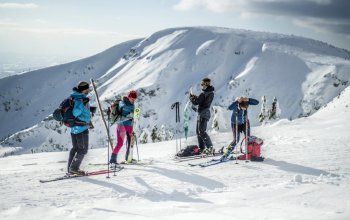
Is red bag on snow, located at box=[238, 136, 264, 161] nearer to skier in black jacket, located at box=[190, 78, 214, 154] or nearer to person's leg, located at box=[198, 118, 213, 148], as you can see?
person's leg, located at box=[198, 118, 213, 148]

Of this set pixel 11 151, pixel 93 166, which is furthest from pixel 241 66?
pixel 93 166

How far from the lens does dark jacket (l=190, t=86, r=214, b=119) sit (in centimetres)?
1125

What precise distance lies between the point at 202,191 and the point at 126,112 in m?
4.06

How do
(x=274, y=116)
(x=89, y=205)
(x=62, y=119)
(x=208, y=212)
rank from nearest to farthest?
(x=208, y=212), (x=89, y=205), (x=62, y=119), (x=274, y=116)

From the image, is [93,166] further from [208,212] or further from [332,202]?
[332,202]

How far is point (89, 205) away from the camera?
670cm

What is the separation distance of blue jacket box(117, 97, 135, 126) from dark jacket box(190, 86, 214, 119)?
2099mm

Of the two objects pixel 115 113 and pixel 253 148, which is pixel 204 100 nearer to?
pixel 253 148

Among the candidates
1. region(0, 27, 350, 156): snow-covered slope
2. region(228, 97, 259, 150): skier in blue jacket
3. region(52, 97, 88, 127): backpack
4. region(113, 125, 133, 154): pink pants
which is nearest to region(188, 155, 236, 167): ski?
region(228, 97, 259, 150): skier in blue jacket

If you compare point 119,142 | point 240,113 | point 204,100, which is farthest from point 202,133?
point 119,142

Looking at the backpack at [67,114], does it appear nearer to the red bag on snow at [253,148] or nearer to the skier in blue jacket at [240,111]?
the skier in blue jacket at [240,111]

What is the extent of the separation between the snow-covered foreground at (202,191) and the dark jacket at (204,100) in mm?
2027

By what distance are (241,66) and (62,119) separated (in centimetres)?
12768

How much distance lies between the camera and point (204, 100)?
37.3ft
